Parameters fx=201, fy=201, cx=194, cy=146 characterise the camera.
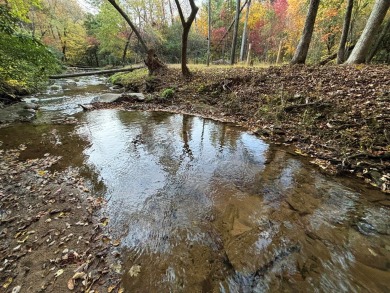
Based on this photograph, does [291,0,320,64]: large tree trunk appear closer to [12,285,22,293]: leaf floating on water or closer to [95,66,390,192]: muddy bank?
[95,66,390,192]: muddy bank

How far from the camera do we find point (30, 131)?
275 inches

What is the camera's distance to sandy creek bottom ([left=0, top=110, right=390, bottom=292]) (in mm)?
2432

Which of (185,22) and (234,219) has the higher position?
(185,22)

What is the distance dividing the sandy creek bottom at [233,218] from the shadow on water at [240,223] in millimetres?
14

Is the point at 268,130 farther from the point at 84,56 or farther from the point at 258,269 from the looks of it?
the point at 84,56

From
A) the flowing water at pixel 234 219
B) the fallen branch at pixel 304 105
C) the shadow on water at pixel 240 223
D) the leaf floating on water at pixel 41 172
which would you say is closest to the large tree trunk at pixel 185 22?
the fallen branch at pixel 304 105

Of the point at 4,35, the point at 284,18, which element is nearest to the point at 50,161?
the point at 4,35

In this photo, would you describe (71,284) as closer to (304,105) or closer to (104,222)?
(104,222)

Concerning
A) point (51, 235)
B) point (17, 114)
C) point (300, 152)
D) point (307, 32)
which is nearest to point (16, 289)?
point (51, 235)

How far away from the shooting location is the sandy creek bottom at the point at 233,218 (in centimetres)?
243

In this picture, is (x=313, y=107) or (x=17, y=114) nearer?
(x=313, y=107)

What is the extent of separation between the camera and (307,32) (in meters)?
→ 9.55

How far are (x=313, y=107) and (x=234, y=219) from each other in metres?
5.14

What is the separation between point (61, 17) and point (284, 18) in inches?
1147
